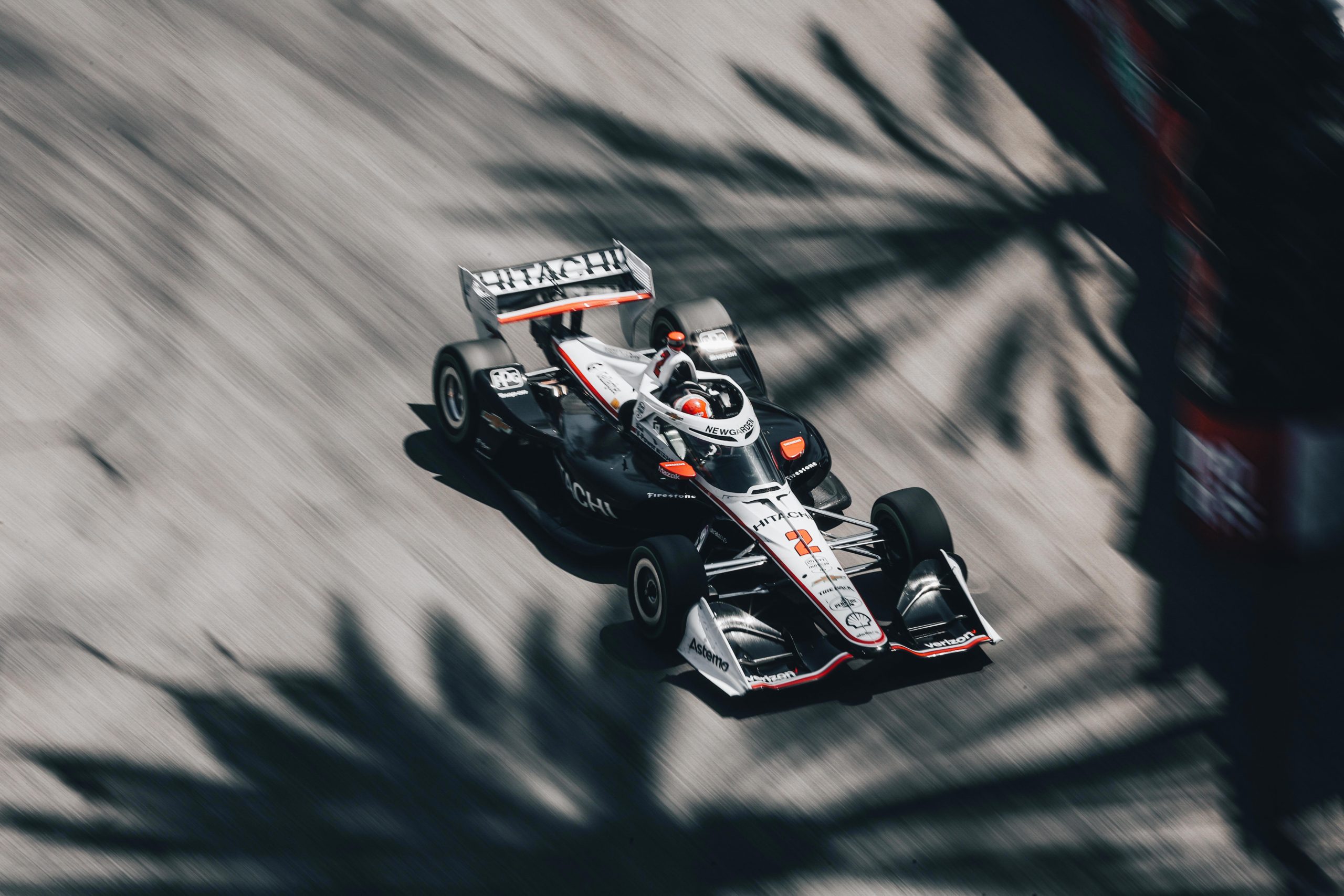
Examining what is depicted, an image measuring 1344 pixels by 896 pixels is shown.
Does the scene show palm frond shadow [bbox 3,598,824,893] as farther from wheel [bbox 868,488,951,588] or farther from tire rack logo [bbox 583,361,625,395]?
tire rack logo [bbox 583,361,625,395]

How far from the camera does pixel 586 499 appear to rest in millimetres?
9609

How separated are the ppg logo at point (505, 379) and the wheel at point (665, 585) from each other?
1.81m

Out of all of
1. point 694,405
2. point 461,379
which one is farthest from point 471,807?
point 461,379

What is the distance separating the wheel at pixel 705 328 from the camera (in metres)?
10.7

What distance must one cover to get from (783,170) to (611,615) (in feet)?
20.4

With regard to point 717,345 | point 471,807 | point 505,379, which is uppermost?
point 717,345

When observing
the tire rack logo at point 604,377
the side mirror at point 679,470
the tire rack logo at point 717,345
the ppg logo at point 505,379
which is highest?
the tire rack logo at point 717,345

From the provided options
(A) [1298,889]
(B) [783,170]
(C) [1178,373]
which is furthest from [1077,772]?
(B) [783,170]

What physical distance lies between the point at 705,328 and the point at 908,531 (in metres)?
2.52

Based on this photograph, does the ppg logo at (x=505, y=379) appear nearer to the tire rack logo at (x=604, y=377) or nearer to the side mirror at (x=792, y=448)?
the tire rack logo at (x=604, y=377)

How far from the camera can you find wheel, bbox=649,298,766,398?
422 inches

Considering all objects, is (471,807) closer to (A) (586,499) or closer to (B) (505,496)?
(A) (586,499)

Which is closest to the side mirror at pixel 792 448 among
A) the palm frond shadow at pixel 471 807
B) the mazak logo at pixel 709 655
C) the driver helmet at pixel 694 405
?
the driver helmet at pixel 694 405

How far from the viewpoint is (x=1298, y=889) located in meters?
8.02
